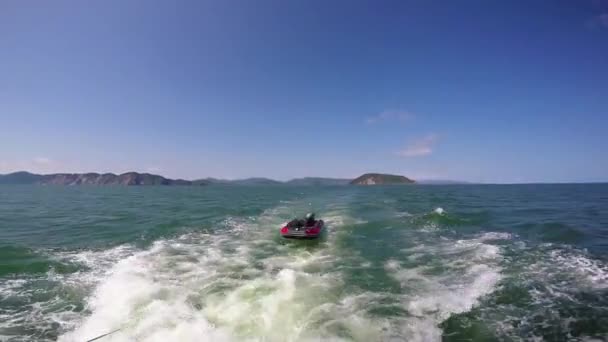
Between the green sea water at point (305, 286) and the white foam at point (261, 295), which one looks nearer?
the white foam at point (261, 295)

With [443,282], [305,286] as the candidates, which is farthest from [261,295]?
[443,282]

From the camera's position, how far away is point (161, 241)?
2472 cm

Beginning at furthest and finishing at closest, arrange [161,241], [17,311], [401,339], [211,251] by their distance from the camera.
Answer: [161,241]
[211,251]
[17,311]
[401,339]

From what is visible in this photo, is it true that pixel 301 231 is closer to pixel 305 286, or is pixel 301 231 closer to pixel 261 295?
pixel 305 286

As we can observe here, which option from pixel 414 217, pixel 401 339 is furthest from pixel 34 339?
pixel 414 217

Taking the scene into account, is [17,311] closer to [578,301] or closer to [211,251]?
[211,251]

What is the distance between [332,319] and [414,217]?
28.2 m

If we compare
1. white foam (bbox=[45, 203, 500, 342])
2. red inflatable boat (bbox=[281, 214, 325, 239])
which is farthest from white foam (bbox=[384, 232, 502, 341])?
red inflatable boat (bbox=[281, 214, 325, 239])

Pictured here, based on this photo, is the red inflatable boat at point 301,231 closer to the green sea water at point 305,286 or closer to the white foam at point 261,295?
the green sea water at point 305,286

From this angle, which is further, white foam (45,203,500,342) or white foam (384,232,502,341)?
white foam (384,232,502,341)

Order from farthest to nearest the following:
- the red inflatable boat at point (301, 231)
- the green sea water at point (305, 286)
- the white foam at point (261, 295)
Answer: the red inflatable boat at point (301, 231) < the green sea water at point (305, 286) < the white foam at point (261, 295)

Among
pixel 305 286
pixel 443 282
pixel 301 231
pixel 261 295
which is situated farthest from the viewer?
pixel 301 231

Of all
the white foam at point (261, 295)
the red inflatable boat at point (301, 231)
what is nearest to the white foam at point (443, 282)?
the white foam at point (261, 295)

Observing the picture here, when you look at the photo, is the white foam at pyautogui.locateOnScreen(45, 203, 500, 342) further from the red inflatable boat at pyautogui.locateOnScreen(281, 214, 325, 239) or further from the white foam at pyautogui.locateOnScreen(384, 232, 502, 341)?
the red inflatable boat at pyautogui.locateOnScreen(281, 214, 325, 239)
